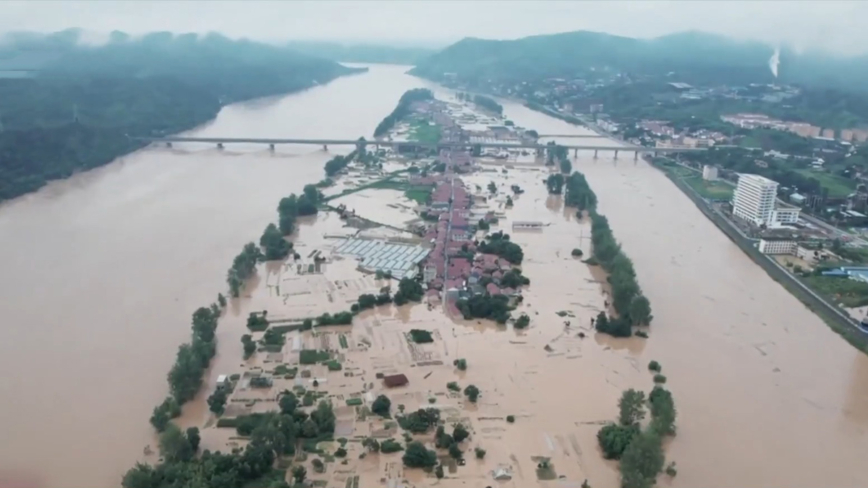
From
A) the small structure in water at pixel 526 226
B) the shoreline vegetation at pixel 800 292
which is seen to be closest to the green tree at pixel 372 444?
the shoreline vegetation at pixel 800 292

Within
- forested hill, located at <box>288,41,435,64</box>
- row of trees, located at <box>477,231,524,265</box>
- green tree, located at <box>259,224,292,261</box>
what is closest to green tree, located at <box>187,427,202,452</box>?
green tree, located at <box>259,224,292,261</box>

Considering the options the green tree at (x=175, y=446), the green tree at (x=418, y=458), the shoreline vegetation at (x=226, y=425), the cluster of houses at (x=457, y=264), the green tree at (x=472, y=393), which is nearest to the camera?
the shoreline vegetation at (x=226, y=425)

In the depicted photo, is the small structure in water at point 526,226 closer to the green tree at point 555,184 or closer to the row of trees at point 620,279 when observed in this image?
the row of trees at point 620,279

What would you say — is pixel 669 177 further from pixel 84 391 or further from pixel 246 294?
pixel 84 391

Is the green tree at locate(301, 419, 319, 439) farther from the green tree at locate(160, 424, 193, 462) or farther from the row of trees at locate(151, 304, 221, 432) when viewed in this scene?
the row of trees at locate(151, 304, 221, 432)

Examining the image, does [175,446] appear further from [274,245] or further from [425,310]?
[274,245]

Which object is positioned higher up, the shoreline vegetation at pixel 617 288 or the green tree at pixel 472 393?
the shoreline vegetation at pixel 617 288

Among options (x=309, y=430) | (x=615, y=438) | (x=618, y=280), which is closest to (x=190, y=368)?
(x=309, y=430)

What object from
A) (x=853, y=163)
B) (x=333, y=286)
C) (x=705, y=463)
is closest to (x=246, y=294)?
(x=333, y=286)
